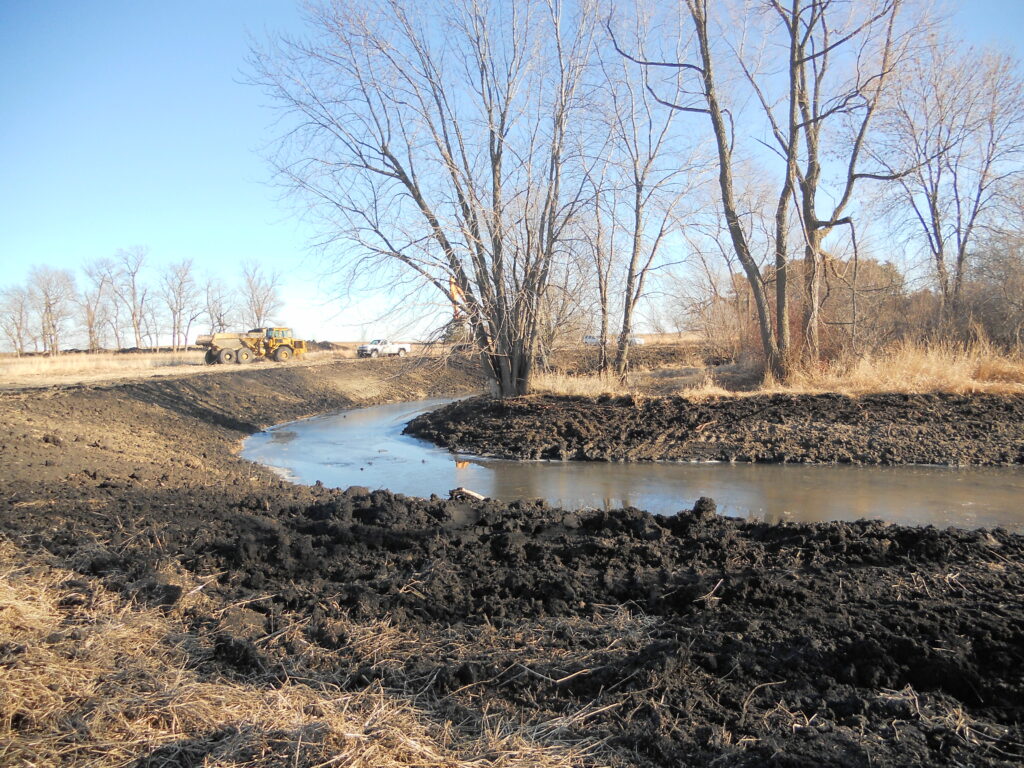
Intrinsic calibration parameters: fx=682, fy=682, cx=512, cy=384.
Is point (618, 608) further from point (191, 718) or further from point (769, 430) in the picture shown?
point (769, 430)

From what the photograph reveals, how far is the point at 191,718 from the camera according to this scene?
125 inches

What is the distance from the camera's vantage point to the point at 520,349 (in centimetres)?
1834

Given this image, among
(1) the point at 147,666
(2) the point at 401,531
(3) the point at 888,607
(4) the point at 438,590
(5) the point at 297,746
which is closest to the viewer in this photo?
(5) the point at 297,746

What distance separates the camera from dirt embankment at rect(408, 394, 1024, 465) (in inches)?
Result: 463

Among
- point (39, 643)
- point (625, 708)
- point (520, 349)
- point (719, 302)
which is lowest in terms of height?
point (625, 708)

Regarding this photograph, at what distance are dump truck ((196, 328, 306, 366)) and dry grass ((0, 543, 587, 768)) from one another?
41.9 metres

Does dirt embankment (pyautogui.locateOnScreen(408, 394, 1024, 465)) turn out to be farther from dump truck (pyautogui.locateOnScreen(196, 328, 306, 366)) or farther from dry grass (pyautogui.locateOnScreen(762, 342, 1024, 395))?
dump truck (pyautogui.locateOnScreen(196, 328, 306, 366))

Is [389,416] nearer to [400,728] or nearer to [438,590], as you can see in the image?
[438,590]

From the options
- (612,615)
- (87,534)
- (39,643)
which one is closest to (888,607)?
(612,615)

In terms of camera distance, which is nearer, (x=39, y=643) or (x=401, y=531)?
(x=39, y=643)

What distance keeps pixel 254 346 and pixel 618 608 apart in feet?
144

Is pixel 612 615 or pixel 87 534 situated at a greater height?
pixel 87 534

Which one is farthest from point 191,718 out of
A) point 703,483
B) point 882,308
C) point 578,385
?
point 882,308

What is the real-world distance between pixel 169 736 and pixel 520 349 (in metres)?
15.6
